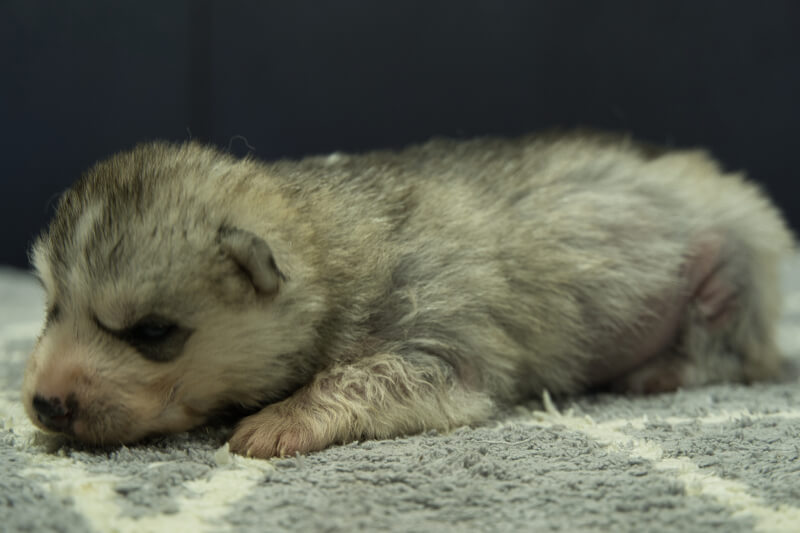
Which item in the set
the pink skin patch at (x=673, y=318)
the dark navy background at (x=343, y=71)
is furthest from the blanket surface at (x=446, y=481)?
the dark navy background at (x=343, y=71)

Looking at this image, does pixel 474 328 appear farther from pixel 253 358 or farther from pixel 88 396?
pixel 88 396

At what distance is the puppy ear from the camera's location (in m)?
1.71

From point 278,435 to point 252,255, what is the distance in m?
0.40

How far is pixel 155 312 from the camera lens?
165cm

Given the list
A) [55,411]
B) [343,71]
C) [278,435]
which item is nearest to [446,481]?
[278,435]

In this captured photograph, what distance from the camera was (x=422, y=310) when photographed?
2.03m

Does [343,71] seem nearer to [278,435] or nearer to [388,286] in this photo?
[388,286]

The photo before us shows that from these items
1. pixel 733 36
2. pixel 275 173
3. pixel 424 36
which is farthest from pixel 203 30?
pixel 733 36

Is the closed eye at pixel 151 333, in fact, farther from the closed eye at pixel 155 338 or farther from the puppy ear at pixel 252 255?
the puppy ear at pixel 252 255

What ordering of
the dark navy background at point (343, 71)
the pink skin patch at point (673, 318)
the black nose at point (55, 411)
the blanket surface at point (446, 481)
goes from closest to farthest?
the blanket surface at point (446, 481)
the black nose at point (55, 411)
the pink skin patch at point (673, 318)
the dark navy background at point (343, 71)

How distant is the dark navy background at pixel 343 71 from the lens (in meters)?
4.56

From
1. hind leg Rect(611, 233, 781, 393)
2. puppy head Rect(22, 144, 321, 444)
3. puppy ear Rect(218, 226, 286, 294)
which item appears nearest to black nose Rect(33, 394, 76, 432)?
puppy head Rect(22, 144, 321, 444)

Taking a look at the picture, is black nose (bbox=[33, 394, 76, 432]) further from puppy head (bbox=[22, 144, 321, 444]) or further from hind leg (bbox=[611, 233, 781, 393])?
hind leg (bbox=[611, 233, 781, 393])

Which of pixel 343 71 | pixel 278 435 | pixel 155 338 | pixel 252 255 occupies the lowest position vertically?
pixel 278 435
